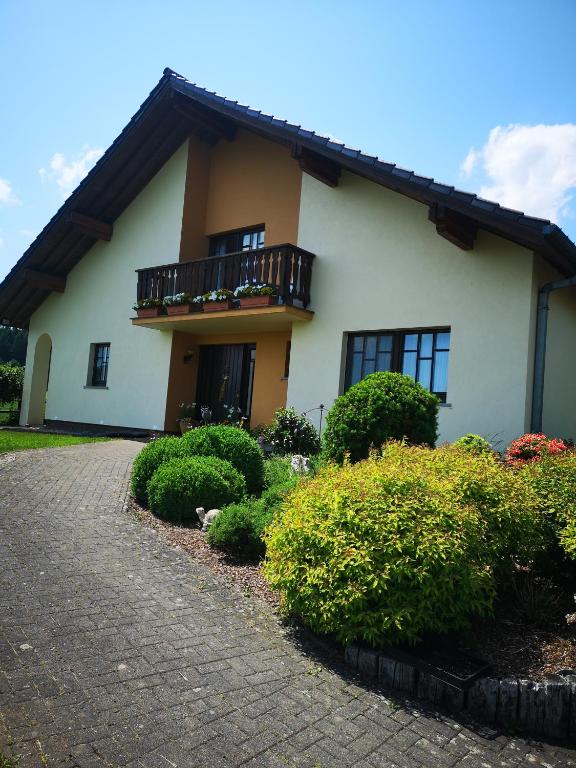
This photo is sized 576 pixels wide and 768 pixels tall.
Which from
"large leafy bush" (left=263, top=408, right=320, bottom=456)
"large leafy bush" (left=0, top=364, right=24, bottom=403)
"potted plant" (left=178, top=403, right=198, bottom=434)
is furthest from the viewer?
"large leafy bush" (left=0, top=364, right=24, bottom=403)

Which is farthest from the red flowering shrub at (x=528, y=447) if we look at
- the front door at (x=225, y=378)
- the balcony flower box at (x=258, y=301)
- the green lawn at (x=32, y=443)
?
the green lawn at (x=32, y=443)

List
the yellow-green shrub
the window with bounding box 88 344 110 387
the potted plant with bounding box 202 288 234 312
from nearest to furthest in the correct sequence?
1. the yellow-green shrub
2. the potted plant with bounding box 202 288 234 312
3. the window with bounding box 88 344 110 387

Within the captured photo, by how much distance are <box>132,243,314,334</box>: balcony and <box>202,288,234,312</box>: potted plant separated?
4.5 inches

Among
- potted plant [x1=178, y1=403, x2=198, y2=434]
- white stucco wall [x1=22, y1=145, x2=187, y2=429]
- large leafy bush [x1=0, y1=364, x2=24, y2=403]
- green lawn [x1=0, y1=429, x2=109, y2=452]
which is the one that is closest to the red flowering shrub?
potted plant [x1=178, y1=403, x2=198, y2=434]

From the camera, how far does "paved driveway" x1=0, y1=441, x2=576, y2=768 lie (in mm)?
2721

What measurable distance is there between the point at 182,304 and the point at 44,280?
702 cm

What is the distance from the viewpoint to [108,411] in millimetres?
16516

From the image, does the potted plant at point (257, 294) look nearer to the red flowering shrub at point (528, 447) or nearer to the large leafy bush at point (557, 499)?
the red flowering shrub at point (528, 447)

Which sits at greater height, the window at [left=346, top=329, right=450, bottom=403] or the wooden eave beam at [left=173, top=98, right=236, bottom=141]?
the wooden eave beam at [left=173, top=98, right=236, bottom=141]

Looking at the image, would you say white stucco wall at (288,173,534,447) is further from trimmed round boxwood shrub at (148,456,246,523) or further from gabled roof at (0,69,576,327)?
trimmed round boxwood shrub at (148,456,246,523)

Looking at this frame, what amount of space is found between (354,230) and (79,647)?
32.5 feet

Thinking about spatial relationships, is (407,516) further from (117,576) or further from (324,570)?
(117,576)

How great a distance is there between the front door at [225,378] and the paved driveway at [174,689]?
9354 mm

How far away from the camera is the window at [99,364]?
1731cm
